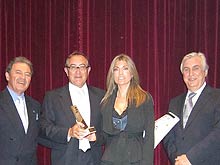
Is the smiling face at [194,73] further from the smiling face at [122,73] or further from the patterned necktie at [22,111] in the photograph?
the patterned necktie at [22,111]

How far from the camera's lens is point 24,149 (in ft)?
9.96

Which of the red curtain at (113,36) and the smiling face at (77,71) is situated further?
the red curtain at (113,36)

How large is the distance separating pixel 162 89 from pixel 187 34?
0.63 meters

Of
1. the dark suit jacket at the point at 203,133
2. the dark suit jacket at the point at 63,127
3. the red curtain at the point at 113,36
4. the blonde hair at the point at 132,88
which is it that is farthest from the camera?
the red curtain at the point at 113,36

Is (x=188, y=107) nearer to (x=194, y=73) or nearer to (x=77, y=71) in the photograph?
(x=194, y=73)

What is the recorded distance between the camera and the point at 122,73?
3000 millimetres

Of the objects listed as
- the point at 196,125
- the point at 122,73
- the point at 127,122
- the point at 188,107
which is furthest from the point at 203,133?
Answer: the point at 122,73

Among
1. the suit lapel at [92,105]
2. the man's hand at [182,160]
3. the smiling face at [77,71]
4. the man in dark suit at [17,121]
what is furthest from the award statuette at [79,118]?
the man's hand at [182,160]

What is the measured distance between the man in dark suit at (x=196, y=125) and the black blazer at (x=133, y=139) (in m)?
0.26

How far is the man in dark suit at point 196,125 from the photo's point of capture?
2.79 metres

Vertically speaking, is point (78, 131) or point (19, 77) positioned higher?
point (19, 77)

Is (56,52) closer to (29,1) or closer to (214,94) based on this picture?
(29,1)

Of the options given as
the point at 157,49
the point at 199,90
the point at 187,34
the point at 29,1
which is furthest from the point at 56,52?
the point at 199,90

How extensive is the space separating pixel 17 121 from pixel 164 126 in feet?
3.86
